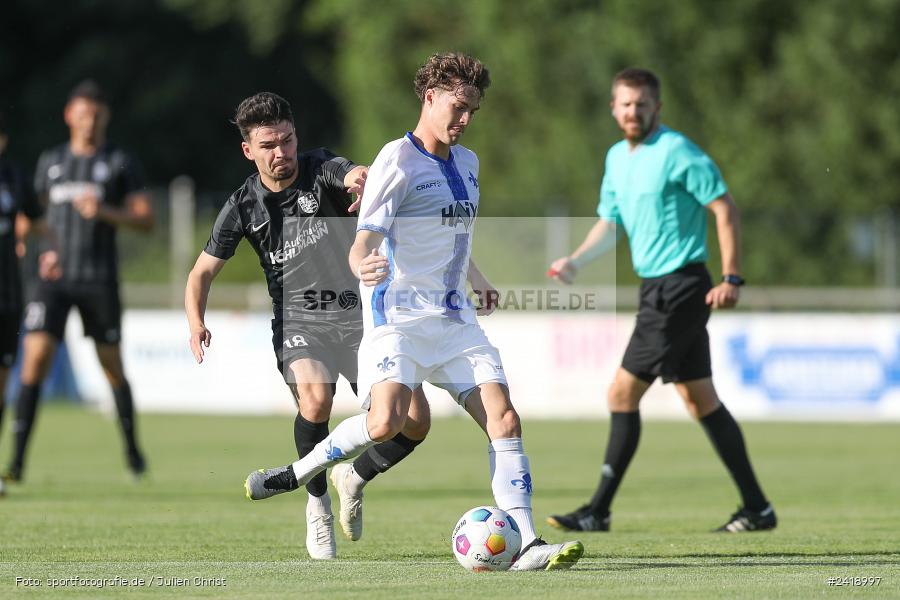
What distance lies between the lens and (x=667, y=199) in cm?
856

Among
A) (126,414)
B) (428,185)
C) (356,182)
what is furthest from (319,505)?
(126,414)

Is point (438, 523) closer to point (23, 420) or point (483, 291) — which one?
point (483, 291)

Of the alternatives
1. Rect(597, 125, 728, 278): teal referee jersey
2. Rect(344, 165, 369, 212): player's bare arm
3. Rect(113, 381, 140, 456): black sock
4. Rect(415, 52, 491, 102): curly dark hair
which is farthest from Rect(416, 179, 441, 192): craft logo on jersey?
Rect(113, 381, 140, 456): black sock

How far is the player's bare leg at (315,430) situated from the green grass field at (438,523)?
12 cm

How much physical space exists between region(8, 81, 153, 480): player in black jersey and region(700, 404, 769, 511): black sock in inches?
184

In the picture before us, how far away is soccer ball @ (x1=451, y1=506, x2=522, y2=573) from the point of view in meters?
6.50

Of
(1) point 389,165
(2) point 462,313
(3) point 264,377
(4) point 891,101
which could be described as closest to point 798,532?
(2) point 462,313

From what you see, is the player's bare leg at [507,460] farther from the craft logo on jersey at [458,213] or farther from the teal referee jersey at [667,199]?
the teal referee jersey at [667,199]

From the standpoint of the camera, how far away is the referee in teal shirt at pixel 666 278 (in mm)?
8508

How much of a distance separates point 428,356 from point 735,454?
2.54 meters

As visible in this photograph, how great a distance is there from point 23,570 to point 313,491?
4.49 feet

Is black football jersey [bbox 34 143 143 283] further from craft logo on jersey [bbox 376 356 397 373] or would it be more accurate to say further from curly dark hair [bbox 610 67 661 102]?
craft logo on jersey [bbox 376 356 397 373]

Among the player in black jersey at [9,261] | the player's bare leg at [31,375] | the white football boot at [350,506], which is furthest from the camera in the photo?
the player's bare leg at [31,375]

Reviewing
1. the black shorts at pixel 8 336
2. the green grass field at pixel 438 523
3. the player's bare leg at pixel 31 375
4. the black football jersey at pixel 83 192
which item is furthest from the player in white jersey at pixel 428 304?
the black football jersey at pixel 83 192
